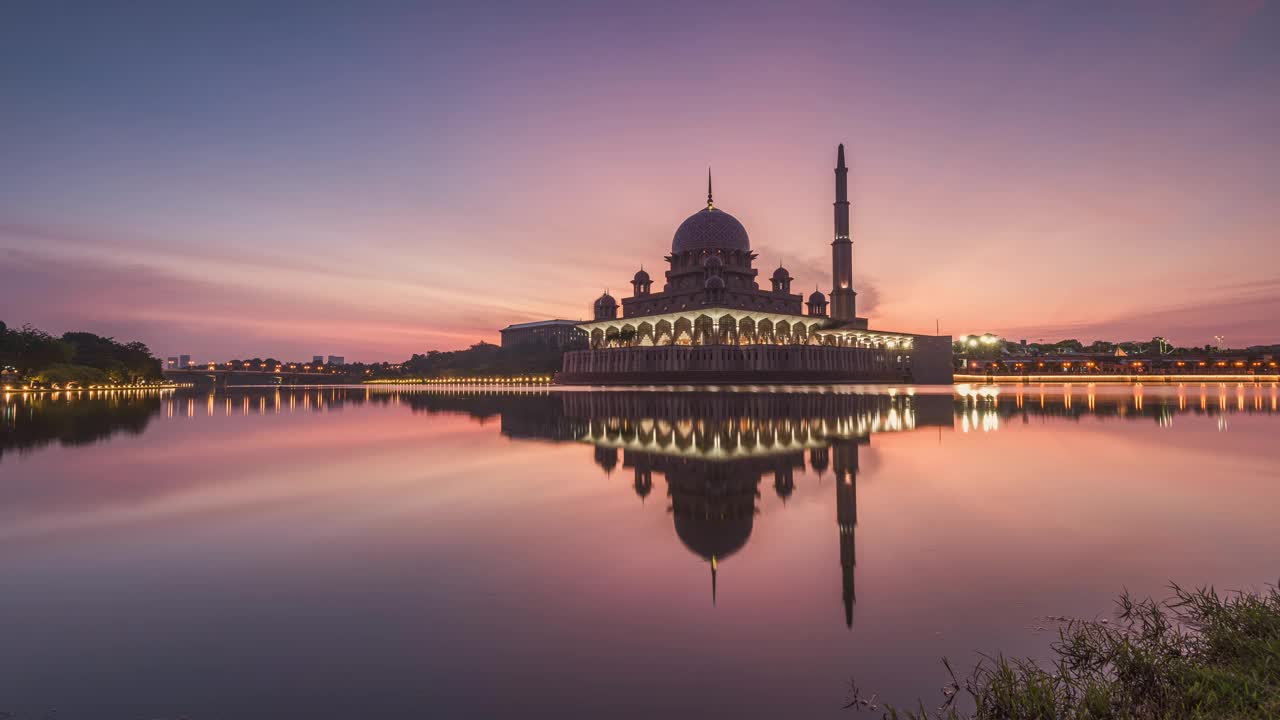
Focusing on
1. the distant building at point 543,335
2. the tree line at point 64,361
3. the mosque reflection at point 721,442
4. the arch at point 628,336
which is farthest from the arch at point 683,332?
the tree line at point 64,361

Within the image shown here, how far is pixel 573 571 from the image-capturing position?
709 centimetres

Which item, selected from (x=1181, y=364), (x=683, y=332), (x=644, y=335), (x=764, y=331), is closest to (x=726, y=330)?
(x=683, y=332)

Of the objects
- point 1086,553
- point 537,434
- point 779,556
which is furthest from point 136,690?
point 537,434

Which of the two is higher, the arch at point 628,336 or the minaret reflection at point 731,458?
the arch at point 628,336

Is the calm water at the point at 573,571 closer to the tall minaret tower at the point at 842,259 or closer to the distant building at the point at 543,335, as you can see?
the tall minaret tower at the point at 842,259

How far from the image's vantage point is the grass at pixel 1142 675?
4.14 m

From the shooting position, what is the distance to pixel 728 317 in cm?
9662

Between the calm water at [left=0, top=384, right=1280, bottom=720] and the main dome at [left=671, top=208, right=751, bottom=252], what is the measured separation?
313ft

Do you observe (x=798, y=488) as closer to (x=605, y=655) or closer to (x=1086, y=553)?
(x=1086, y=553)

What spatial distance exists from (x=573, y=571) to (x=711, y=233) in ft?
347

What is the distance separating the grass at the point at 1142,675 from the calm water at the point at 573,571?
0.94 feet

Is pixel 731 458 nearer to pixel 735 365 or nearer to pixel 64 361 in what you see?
pixel 735 365

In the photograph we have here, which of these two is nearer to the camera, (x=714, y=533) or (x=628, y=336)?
(x=714, y=533)

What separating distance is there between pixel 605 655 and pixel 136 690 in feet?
10.4
